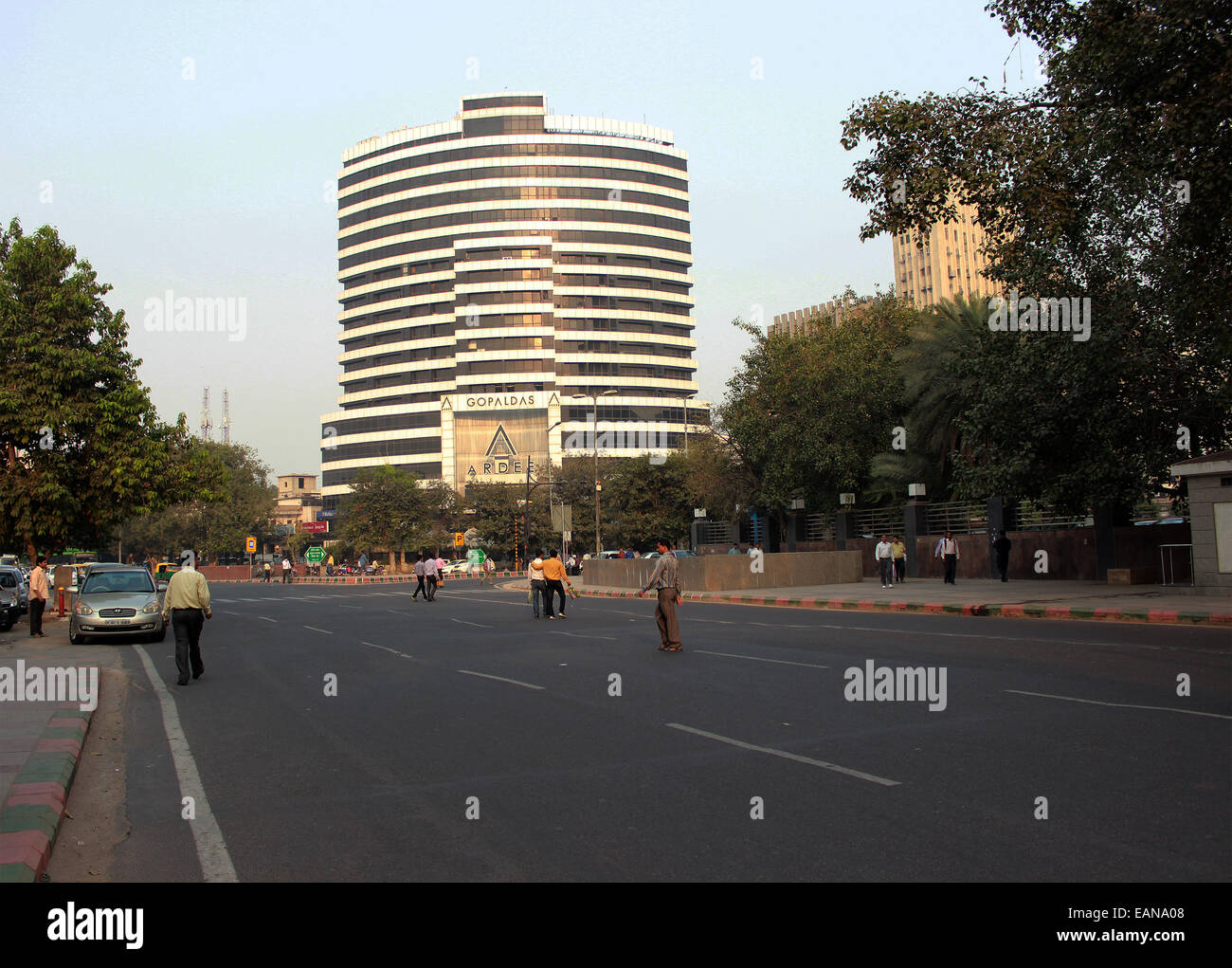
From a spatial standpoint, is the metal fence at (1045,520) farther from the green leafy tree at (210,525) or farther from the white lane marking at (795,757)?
the green leafy tree at (210,525)

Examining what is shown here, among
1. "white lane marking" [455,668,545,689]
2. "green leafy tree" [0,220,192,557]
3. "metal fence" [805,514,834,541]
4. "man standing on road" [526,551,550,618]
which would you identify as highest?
"green leafy tree" [0,220,192,557]

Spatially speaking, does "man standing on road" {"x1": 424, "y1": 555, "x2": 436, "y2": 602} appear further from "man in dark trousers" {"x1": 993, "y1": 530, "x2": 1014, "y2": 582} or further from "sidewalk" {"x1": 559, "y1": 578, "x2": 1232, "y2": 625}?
"man in dark trousers" {"x1": 993, "y1": 530, "x2": 1014, "y2": 582}

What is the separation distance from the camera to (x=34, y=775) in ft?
24.7

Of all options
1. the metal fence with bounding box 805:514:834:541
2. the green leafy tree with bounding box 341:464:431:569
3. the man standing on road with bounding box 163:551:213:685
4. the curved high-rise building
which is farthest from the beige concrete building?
the man standing on road with bounding box 163:551:213:685

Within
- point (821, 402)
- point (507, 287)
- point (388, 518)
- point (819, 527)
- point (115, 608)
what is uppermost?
point (507, 287)

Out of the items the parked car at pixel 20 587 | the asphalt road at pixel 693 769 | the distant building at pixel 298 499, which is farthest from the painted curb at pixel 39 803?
the distant building at pixel 298 499

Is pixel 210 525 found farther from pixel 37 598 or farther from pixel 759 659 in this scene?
pixel 759 659

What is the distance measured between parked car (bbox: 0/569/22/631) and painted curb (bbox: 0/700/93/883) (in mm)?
18942

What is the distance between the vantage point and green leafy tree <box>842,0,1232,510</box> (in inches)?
543

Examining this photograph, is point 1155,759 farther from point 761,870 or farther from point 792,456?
point 792,456

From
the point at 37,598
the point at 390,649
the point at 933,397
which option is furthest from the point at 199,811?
the point at 933,397

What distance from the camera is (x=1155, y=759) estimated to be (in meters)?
7.43

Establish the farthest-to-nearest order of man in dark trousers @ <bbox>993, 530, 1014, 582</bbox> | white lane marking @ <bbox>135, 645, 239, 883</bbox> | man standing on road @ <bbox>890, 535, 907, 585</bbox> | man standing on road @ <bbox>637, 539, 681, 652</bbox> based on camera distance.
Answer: man standing on road @ <bbox>890, 535, 907, 585</bbox>, man in dark trousers @ <bbox>993, 530, 1014, 582</bbox>, man standing on road @ <bbox>637, 539, 681, 652</bbox>, white lane marking @ <bbox>135, 645, 239, 883</bbox>

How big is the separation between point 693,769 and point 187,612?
8903 mm
